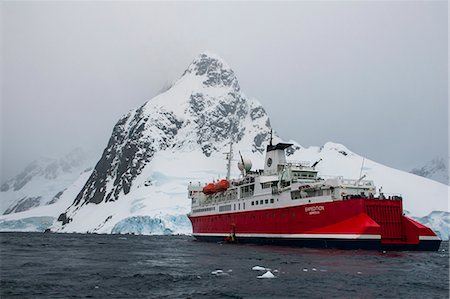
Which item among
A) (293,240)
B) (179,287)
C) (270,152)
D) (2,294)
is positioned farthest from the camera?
(270,152)

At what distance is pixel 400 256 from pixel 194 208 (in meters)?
41.3

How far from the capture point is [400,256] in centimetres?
3778

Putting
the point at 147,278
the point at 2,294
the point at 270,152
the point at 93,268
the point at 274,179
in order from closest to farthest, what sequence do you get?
the point at 2,294, the point at 147,278, the point at 93,268, the point at 274,179, the point at 270,152

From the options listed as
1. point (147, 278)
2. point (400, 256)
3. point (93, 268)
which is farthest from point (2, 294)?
point (400, 256)

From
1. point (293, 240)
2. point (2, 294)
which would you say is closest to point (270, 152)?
point (293, 240)

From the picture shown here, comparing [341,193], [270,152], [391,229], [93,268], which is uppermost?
[270,152]

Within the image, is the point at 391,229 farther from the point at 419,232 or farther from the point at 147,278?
the point at 147,278

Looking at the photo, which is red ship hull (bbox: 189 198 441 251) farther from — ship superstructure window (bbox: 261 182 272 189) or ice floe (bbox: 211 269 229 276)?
ice floe (bbox: 211 269 229 276)

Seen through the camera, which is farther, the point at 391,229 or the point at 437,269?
the point at 391,229

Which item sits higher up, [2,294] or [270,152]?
[270,152]

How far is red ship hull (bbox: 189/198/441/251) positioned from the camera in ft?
130

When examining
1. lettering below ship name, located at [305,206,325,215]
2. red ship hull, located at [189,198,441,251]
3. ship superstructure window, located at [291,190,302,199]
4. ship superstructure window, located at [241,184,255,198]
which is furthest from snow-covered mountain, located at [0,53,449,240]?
lettering below ship name, located at [305,206,325,215]

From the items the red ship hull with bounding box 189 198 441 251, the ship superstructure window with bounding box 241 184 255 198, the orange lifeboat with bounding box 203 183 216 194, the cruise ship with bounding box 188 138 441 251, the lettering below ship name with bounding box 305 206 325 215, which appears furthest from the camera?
the orange lifeboat with bounding box 203 183 216 194

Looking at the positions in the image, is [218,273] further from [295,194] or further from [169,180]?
[169,180]
